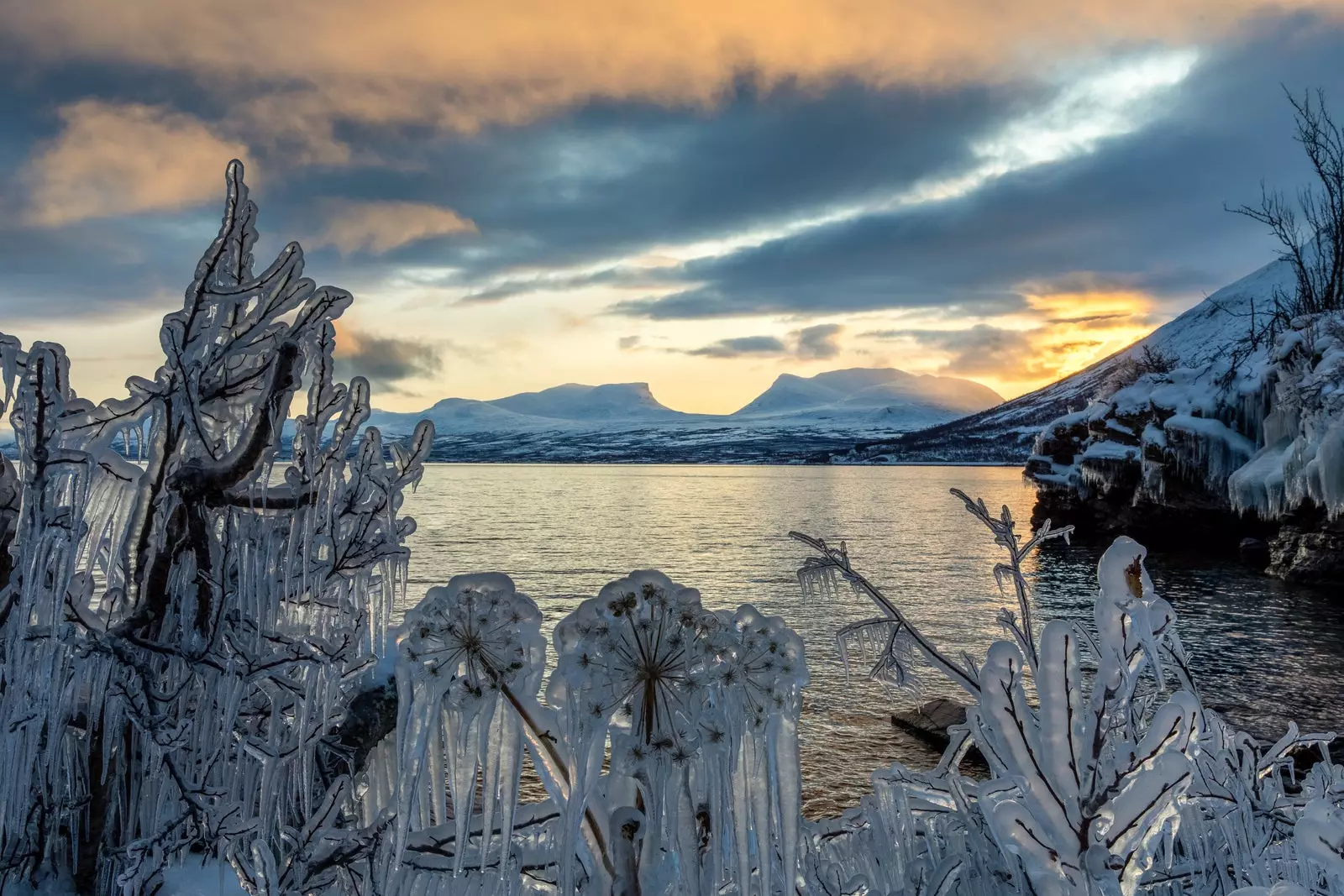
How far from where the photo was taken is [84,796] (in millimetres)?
4750

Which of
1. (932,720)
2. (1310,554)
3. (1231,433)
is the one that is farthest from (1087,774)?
(1231,433)

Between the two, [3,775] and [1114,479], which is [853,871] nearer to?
[3,775]

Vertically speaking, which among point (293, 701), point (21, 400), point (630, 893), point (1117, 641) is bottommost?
point (293, 701)

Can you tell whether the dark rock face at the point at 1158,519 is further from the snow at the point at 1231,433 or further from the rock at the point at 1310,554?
the rock at the point at 1310,554

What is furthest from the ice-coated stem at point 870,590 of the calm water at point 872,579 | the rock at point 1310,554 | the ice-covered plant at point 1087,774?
the rock at point 1310,554

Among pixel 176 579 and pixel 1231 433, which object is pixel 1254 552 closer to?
pixel 1231 433

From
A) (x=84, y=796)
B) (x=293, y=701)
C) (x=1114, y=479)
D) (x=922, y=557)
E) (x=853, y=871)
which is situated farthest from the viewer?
(x=922, y=557)

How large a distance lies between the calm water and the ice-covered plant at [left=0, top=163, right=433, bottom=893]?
11720mm

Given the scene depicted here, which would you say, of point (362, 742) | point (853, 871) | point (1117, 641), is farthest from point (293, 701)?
point (1117, 641)

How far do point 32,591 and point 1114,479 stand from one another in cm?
4621

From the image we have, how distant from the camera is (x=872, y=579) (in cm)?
3653

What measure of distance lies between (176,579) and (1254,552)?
149 feet

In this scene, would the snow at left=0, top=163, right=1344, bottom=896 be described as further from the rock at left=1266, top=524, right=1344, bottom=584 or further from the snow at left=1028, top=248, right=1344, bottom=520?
the rock at left=1266, top=524, right=1344, bottom=584

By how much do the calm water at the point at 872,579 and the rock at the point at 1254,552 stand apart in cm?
179
